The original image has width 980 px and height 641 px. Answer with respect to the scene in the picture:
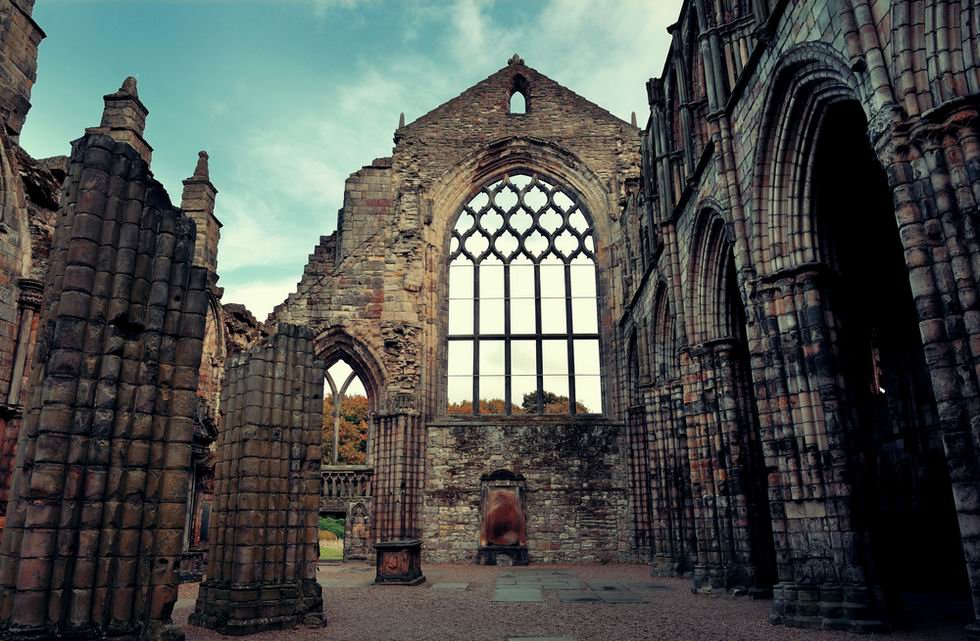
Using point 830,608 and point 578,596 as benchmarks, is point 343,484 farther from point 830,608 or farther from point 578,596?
point 830,608

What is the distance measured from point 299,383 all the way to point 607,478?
424 inches

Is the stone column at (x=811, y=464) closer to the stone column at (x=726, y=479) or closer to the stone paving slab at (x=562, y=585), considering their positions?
the stone column at (x=726, y=479)

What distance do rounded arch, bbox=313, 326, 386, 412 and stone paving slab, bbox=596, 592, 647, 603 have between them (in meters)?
9.09

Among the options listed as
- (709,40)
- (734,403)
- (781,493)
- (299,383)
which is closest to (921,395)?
(734,403)

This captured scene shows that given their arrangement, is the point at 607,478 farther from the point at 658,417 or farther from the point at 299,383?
the point at 299,383

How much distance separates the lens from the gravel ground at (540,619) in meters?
5.98

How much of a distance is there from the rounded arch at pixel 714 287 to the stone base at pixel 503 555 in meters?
8.20

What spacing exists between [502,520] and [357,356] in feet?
18.7

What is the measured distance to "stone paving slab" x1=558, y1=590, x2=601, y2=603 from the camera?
877cm

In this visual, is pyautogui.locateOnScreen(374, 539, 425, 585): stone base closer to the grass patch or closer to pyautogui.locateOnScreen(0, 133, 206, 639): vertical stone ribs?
pyautogui.locateOnScreen(0, 133, 206, 639): vertical stone ribs

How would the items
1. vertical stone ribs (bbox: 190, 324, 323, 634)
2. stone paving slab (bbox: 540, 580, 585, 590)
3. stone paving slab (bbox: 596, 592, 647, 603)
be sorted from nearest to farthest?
vertical stone ribs (bbox: 190, 324, 323, 634)
stone paving slab (bbox: 596, 592, 647, 603)
stone paving slab (bbox: 540, 580, 585, 590)

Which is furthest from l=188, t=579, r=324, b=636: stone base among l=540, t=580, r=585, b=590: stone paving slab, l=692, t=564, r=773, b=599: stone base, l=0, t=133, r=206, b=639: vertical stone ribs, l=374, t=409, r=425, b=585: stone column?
l=374, t=409, r=425, b=585: stone column

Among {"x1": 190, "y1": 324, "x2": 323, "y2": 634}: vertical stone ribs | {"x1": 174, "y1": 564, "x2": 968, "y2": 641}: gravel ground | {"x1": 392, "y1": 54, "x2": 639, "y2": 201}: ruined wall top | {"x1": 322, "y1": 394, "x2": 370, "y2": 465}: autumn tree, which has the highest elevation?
{"x1": 392, "y1": 54, "x2": 639, "y2": 201}: ruined wall top

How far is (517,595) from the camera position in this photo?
30.8 feet
